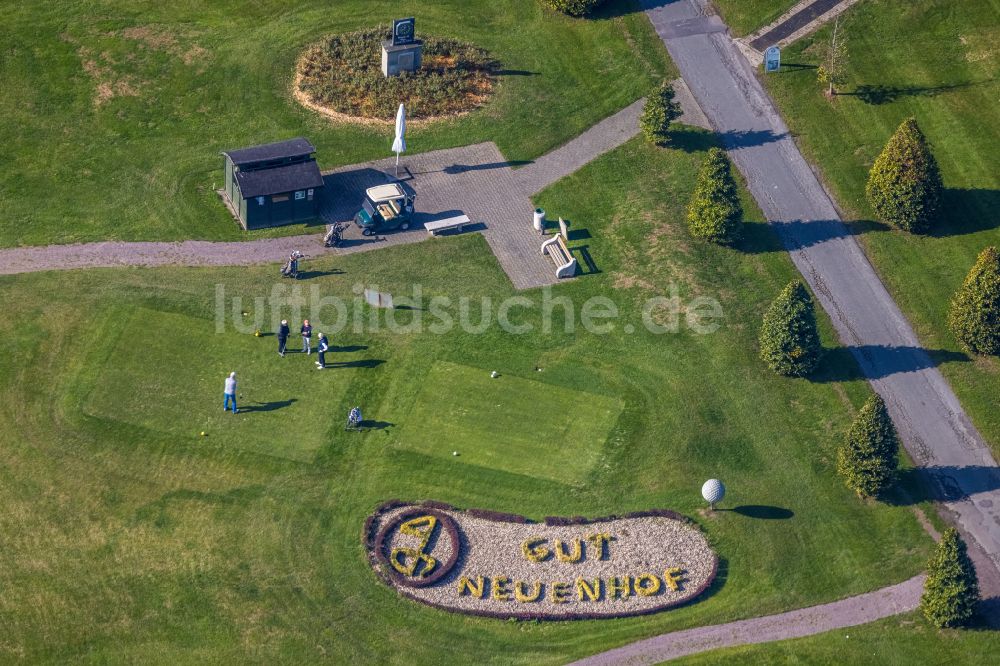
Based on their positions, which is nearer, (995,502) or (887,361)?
(995,502)

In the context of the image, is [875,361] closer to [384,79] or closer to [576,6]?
[576,6]

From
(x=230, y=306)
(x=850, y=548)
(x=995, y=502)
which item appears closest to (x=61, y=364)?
(x=230, y=306)

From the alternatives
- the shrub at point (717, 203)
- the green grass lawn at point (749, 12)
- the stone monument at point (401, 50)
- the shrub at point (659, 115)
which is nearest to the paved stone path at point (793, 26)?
the green grass lawn at point (749, 12)

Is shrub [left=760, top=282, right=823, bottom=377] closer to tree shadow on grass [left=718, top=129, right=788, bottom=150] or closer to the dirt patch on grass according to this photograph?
tree shadow on grass [left=718, top=129, right=788, bottom=150]

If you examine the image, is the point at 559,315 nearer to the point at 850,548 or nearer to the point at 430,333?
the point at 430,333

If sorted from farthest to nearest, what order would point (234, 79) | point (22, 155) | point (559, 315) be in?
point (234, 79) → point (22, 155) → point (559, 315)

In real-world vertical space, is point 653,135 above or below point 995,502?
above

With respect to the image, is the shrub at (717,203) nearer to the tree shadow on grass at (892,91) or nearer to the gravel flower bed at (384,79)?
the tree shadow on grass at (892,91)

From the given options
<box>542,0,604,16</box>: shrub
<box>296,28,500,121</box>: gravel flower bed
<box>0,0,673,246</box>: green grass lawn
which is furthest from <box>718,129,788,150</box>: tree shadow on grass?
<box>296,28,500,121</box>: gravel flower bed
